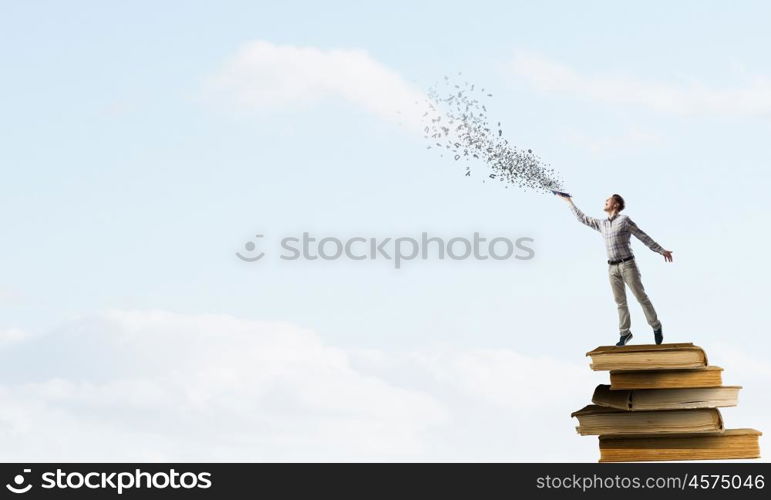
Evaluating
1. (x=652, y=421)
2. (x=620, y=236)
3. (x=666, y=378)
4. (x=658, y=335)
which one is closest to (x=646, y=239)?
(x=620, y=236)

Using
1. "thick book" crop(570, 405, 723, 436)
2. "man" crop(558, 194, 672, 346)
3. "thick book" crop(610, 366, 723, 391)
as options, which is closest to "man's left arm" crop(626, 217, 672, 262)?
"man" crop(558, 194, 672, 346)

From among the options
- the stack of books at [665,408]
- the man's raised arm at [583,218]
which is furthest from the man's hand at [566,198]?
the stack of books at [665,408]

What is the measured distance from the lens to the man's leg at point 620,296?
14.8 metres

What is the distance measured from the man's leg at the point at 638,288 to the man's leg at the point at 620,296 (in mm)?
102

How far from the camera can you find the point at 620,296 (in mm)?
14773

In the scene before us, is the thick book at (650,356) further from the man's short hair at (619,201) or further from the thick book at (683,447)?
the man's short hair at (619,201)

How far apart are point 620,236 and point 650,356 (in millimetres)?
1617

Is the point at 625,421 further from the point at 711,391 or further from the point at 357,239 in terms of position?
the point at 357,239

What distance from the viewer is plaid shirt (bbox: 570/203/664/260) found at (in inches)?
574

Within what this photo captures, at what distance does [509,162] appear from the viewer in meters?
14.7

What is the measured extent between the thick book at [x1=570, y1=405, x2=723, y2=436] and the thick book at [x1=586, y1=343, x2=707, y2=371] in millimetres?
622

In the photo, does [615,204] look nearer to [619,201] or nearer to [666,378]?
[619,201]

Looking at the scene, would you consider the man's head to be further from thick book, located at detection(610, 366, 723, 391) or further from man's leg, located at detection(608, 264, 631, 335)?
thick book, located at detection(610, 366, 723, 391)
